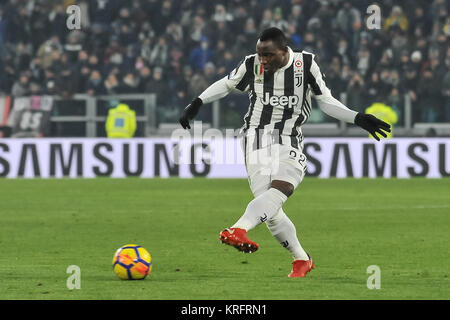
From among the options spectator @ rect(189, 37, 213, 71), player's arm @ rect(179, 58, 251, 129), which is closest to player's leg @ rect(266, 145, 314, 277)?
player's arm @ rect(179, 58, 251, 129)

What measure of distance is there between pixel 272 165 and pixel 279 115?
438 millimetres

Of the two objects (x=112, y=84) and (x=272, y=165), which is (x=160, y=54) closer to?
(x=112, y=84)

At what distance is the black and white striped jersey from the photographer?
8.63 metres

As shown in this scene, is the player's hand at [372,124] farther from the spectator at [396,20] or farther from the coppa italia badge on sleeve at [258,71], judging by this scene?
the spectator at [396,20]

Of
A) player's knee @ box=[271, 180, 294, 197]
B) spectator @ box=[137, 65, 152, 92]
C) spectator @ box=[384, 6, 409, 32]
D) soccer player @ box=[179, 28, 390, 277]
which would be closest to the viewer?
player's knee @ box=[271, 180, 294, 197]

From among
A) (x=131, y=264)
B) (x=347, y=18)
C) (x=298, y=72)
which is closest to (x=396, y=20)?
(x=347, y=18)

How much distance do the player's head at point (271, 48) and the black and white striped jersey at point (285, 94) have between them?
21 cm

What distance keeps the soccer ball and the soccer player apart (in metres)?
1.02

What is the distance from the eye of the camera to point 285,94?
28.4ft

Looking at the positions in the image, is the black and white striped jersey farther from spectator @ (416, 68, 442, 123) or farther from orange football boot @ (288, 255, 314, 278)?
spectator @ (416, 68, 442, 123)

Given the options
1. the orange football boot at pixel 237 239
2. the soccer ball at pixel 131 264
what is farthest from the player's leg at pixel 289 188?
the soccer ball at pixel 131 264

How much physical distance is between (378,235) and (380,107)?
10377mm

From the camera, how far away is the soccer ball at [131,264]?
8.40 metres
